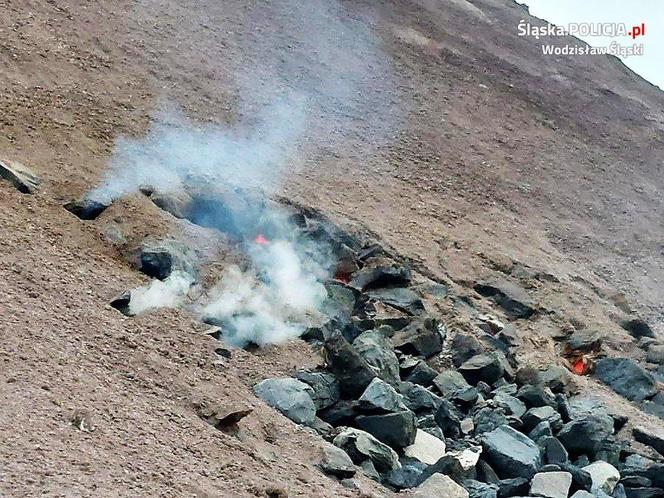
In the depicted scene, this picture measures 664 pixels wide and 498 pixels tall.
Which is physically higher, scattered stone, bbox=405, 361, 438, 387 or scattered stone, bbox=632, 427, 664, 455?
scattered stone, bbox=405, 361, 438, 387

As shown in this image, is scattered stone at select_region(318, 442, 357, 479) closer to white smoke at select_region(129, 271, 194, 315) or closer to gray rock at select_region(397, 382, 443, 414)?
gray rock at select_region(397, 382, 443, 414)

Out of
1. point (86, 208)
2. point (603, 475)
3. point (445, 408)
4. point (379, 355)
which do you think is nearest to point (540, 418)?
point (603, 475)

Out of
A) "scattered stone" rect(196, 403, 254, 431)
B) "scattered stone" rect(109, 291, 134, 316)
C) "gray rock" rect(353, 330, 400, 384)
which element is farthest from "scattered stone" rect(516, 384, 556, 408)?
"scattered stone" rect(109, 291, 134, 316)

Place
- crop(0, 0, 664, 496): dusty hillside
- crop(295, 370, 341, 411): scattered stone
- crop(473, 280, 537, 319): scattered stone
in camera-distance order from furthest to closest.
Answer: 1. crop(473, 280, 537, 319): scattered stone
2. crop(295, 370, 341, 411): scattered stone
3. crop(0, 0, 664, 496): dusty hillside

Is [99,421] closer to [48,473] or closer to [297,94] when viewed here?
[48,473]

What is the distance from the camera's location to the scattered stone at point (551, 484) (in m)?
6.18

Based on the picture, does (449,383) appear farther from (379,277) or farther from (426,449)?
(379,277)

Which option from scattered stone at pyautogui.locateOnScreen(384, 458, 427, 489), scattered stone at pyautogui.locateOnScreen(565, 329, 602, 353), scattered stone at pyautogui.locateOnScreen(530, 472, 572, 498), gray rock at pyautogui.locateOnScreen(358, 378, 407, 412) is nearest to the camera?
scattered stone at pyautogui.locateOnScreen(384, 458, 427, 489)

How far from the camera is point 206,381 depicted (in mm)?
6195

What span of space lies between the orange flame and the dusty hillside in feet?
2.21

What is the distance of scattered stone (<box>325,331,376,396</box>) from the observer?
683 cm

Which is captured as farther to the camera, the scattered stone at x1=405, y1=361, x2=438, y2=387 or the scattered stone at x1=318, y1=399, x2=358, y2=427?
the scattered stone at x1=405, y1=361, x2=438, y2=387

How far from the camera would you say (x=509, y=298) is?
33.8 ft

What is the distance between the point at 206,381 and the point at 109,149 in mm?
4330
